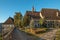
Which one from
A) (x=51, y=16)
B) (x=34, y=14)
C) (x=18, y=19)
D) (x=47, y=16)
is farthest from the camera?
(x=34, y=14)

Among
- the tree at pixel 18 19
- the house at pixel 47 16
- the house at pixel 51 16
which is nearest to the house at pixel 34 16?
the house at pixel 47 16

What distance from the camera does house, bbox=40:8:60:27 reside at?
65062 mm

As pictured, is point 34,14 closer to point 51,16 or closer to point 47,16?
point 47,16

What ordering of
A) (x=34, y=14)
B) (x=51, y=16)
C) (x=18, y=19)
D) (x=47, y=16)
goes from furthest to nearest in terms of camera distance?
1. (x=34, y=14)
2. (x=51, y=16)
3. (x=47, y=16)
4. (x=18, y=19)

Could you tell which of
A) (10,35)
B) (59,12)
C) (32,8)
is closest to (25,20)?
(32,8)

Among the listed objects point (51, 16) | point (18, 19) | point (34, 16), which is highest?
point (34, 16)

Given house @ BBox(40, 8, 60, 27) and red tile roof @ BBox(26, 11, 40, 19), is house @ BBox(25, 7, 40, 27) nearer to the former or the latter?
red tile roof @ BBox(26, 11, 40, 19)

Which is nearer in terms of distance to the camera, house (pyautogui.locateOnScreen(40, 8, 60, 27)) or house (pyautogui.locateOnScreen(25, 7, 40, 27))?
house (pyautogui.locateOnScreen(25, 7, 40, 27))

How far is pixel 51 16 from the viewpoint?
6919 cm

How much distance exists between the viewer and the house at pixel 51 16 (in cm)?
6506

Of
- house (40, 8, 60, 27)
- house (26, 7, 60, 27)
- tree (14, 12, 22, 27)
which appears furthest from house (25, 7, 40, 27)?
tree (14, 12, 22, 27)

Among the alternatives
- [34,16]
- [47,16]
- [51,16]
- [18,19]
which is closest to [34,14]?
[34,16]

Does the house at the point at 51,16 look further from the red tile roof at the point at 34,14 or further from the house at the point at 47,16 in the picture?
the red tile roof at the point at 34,14

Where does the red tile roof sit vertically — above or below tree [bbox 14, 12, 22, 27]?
above
